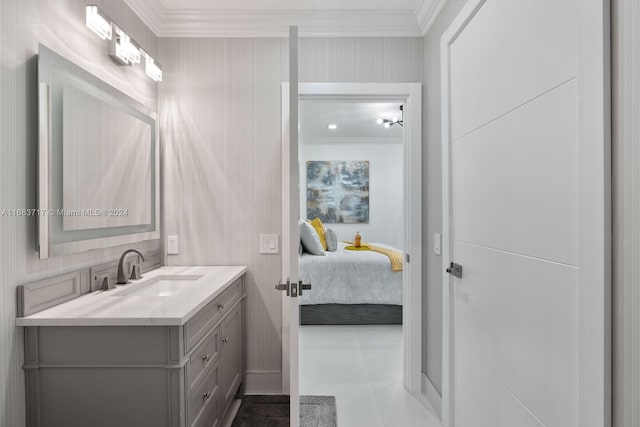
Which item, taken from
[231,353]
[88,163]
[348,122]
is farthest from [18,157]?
[348,122]

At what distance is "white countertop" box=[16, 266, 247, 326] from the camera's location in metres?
1.34

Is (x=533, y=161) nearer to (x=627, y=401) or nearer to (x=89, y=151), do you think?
(x=627, y=401)

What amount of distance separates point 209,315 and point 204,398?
36 centimetres

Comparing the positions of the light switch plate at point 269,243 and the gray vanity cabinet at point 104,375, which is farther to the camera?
the light switch plate at point 269,243

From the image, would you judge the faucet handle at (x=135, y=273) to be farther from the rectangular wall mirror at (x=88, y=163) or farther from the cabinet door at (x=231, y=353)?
the cabinet door at (x=231, y=353)

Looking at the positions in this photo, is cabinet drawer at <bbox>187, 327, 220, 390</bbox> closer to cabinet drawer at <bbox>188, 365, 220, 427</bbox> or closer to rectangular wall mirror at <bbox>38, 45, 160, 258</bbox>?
cabinet drawer at <bbox>188, 365, 220, 427</bbox>

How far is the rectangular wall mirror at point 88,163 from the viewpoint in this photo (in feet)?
4.75

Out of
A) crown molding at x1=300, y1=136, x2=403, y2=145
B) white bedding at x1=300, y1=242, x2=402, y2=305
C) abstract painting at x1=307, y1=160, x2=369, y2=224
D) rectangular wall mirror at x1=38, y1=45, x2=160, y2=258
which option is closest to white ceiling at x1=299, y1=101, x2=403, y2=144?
crown molding at x1=300, y1=136, x2=403, y2=145

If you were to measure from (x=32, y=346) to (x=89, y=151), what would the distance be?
86 cm

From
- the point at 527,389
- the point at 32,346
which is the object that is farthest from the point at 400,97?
the point at 32,346

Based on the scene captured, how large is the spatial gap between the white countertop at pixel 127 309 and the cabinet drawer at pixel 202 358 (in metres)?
0.19

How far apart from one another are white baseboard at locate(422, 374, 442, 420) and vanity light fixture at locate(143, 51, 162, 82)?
2619 mm

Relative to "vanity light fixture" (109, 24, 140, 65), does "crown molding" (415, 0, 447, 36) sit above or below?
above

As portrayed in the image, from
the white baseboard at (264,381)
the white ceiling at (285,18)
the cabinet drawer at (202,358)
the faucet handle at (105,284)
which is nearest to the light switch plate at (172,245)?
the faucet handle at (105,284)
